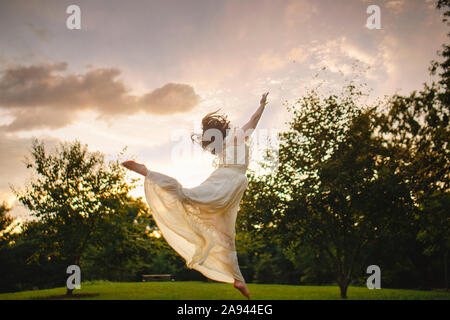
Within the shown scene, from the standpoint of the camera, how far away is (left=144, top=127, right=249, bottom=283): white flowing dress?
4.46 metres

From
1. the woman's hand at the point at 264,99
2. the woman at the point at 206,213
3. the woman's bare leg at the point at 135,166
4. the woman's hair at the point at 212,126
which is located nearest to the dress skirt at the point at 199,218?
the woman at the point at 206,213

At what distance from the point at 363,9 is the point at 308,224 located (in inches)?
306

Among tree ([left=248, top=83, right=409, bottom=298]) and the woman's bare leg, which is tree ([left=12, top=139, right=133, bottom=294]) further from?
the woman's bare leg

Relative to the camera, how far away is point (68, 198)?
13.6m

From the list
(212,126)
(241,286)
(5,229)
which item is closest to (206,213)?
(241,286)

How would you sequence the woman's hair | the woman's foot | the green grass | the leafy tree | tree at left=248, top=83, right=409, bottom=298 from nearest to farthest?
the woman's foot → the woman's hair → tree at left=248, top=83, right=409, bottom=298 → the green grass → the leafy tree

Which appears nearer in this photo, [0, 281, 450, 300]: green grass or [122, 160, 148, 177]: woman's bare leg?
[122, 160, 148, 177]: woman's bare leg

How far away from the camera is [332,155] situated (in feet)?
39.1

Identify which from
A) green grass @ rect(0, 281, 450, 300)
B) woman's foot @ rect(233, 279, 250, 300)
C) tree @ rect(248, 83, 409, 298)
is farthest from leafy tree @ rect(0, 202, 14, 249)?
woman's foot @ rect(233, 279, 250, 300)

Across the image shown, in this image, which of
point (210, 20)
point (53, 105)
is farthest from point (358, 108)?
point (53, 105)

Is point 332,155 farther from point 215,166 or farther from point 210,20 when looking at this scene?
point 215,166

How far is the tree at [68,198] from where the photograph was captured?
13414 millimetres

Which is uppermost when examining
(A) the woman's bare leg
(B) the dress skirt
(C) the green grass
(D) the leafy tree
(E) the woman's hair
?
(E) the woman's hair

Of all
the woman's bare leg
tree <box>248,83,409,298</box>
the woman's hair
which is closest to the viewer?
the woman's bare leg
